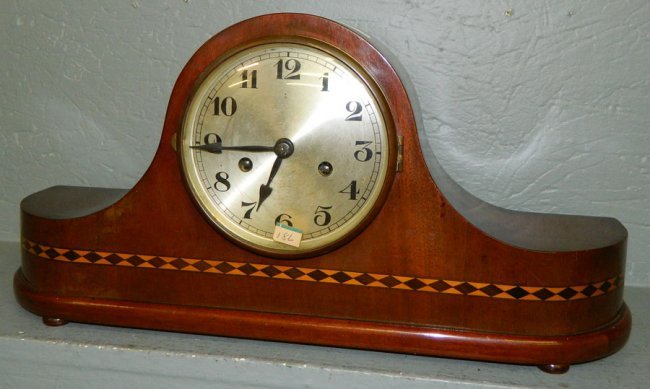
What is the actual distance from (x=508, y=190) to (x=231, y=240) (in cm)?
63

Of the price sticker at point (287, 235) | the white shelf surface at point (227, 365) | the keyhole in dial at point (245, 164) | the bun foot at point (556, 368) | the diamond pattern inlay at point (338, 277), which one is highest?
the keyhole in dial at point (245, 164)

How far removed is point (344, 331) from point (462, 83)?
0.59 metres

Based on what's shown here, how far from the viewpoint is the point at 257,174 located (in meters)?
1.44

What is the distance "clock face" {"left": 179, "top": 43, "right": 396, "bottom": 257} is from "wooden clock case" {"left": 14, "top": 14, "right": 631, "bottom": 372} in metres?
0.03

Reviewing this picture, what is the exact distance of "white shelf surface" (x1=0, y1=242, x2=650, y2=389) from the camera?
1.40m

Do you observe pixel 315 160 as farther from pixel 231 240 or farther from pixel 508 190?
pixel 508 190

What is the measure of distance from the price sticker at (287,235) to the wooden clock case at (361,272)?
0.13 ft

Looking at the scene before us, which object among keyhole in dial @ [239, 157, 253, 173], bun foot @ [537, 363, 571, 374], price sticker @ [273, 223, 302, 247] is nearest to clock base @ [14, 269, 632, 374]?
bun foot @ [537, 363, 571, 374]

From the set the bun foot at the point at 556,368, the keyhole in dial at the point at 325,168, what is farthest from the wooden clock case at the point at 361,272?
the keyhole in dial at the point at 325,168

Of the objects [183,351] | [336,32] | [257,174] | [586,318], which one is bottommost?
[183,351]

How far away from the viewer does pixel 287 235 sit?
1446 millimetres

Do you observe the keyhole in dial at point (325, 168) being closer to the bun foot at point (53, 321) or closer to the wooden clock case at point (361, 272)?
the wooden clock case at point (361, 272)

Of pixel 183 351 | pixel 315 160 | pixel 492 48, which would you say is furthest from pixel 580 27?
pixel 183 351

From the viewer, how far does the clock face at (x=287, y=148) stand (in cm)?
139
